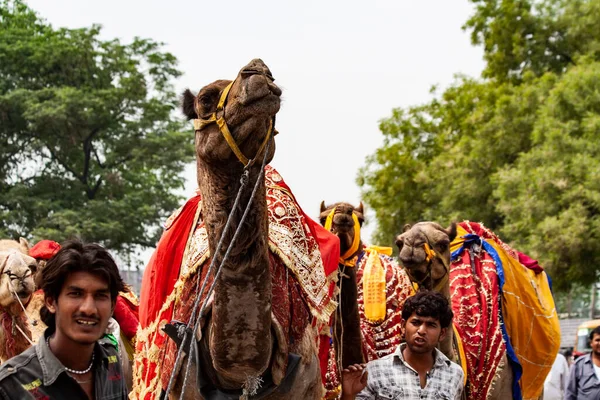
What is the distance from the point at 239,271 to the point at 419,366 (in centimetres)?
240

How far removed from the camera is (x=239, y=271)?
4.99 metres

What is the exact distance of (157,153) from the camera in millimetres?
27688

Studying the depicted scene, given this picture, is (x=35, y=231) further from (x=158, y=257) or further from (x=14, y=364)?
(x=14, y=364)

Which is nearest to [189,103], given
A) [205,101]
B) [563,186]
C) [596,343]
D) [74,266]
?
[205,101]

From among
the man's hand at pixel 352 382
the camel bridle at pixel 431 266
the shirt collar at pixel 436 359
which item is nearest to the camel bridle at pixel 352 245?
the camel bridle at pixel 431 266

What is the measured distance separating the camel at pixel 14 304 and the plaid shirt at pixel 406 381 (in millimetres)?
2363

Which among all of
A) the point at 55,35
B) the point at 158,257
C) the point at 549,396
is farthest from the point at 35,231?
the point at 158,257

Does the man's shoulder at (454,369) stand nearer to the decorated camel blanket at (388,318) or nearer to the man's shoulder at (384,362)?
the man's shoulder at (384,362)

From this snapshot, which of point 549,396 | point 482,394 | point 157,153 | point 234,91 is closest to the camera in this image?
point 234,91

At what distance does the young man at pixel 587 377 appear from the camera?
1025cm

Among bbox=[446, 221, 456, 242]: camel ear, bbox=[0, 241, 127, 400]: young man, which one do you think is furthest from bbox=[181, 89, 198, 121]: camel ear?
bbox=[446, 221, 456, 242]: camel ear

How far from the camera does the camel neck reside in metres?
4.98

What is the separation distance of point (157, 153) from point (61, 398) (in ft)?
78.4

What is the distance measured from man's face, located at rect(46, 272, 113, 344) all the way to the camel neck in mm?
865
